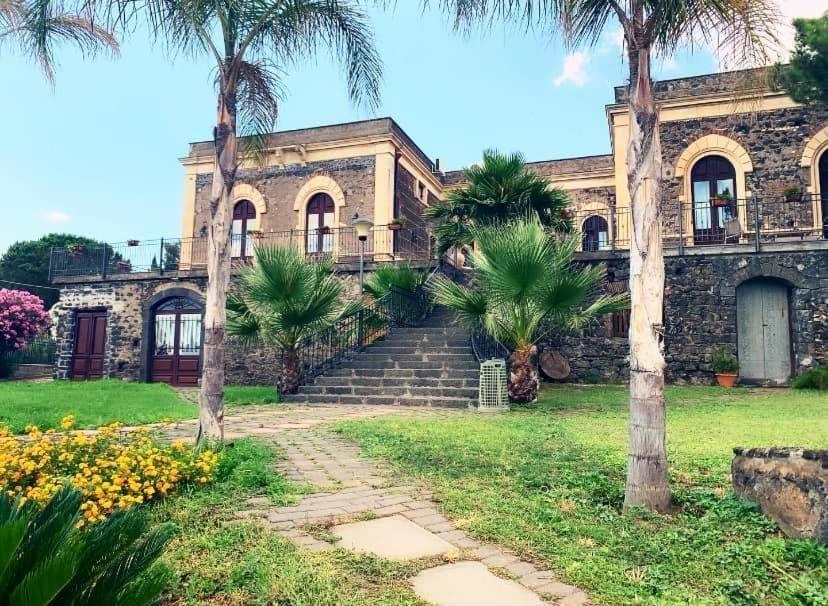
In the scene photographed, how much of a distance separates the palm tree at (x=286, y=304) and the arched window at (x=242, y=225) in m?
8.83

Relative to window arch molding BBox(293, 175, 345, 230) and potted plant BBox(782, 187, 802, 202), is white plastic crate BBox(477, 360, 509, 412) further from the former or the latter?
window arch molding BBox(293, 175, 345, 230)

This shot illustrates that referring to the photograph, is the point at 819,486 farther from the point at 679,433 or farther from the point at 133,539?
the point at 679,433

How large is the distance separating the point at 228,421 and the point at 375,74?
507 centimetres

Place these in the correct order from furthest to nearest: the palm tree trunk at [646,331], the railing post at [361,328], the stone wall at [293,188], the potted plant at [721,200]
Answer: the stone wall at [293,188]
the potted plant at [721,200]
the railing post at [361,328]
the palm tree trunk at [646,331]

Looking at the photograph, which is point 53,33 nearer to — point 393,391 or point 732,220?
point 393,391

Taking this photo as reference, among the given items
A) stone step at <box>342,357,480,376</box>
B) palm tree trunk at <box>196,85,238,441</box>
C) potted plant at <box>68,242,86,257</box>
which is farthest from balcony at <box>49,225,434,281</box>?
palm tree trunk at <box>196,85,238,441</box>

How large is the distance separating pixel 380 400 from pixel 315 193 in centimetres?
1111

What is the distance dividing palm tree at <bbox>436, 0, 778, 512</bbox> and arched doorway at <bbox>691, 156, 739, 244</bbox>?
12461 mm

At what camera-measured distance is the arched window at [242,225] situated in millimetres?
20094

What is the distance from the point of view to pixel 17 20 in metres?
9.38

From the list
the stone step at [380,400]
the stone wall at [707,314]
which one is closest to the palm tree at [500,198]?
the stone wall at [707,314]

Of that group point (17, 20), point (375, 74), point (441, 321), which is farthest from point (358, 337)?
point (17, 20)

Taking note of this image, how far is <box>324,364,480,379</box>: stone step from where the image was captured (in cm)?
1098

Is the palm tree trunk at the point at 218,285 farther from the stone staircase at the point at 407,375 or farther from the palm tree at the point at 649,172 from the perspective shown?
the stone staircase at the point at 407,375
